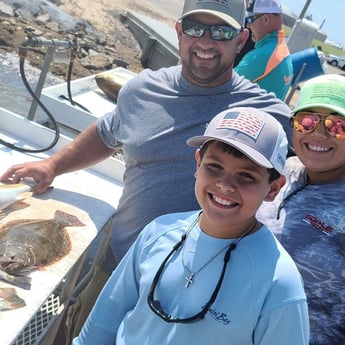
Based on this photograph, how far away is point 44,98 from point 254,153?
342 cm

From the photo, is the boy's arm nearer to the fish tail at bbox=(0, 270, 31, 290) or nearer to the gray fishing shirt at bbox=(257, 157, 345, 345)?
the gray fishing shirt at bbox=(257, 157, 345, 345)

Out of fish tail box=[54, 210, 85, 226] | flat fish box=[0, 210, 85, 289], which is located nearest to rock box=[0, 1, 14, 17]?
fish tail box=[54, 210, 85, 226]

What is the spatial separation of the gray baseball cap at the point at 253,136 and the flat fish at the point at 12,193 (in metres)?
1.20

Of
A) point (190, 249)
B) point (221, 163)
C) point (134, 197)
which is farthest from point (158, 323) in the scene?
point (134, 197)

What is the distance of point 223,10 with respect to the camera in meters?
2.36

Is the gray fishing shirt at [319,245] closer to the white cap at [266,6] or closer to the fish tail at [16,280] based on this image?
the fish tail at [16,280]

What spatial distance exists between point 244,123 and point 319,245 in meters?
0.54

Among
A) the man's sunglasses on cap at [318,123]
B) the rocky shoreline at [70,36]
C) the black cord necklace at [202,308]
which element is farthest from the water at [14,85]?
the black cord necklace at [202,308]

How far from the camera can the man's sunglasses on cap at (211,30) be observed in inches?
91.7

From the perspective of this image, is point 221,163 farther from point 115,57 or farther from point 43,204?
point 115,57

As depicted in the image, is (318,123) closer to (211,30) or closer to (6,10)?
(211,30)

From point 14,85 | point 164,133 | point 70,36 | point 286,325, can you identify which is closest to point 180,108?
point 164,133

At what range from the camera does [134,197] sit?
7.88 ft

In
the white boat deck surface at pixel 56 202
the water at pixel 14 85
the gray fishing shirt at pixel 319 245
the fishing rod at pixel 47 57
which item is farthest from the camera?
the water at pixel 14 85
